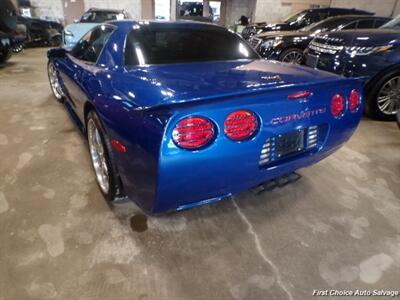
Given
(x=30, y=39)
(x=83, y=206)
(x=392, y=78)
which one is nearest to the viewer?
(x=83, y=206)

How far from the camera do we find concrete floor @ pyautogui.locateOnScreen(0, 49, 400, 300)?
148 centimetres

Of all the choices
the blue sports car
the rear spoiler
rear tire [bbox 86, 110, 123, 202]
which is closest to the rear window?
the blue sports car

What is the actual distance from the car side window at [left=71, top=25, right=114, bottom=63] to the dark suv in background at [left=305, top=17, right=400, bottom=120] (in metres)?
2.96

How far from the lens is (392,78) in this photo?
11.9 feet

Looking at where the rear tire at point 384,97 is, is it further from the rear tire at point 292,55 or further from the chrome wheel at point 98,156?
the chrome wheel at point 98,156

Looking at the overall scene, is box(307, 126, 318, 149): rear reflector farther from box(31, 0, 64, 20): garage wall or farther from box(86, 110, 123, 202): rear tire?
box(31, 0, 64, 20): garage wall

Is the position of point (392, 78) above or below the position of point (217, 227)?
above

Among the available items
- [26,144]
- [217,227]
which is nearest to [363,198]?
[217,227]

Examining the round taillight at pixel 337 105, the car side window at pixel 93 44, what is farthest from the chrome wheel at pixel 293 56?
the round taillight at pixel 337 105

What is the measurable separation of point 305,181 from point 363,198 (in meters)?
0.44

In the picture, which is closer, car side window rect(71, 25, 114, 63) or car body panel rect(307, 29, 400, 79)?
car side window rect(71, 25, 114, 63)

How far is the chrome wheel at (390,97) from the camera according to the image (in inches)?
145

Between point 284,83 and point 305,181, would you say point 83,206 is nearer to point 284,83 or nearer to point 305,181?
point 284,83

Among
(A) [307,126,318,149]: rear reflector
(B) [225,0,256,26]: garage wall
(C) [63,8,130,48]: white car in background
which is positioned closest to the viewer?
(A) [307,126,318,149]: rear reflector
